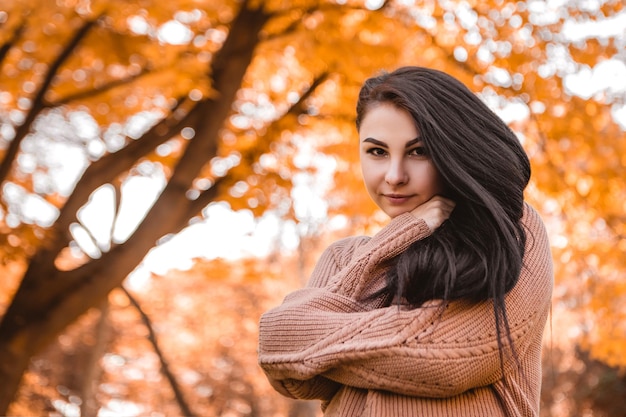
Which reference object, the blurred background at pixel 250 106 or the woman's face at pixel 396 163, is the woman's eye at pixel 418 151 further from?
the blurred background at pixel 250 106

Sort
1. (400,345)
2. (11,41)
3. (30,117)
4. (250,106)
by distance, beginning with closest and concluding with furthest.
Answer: (400,345), (11,41), (30,117), (250,106)

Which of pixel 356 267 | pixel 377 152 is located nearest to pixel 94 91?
pixel 377 152

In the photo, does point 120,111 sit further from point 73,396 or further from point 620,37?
point 73,396

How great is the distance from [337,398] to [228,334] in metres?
13.1

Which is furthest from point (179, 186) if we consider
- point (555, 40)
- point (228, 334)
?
point (228, 334)

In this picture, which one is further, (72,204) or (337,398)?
(72,204)

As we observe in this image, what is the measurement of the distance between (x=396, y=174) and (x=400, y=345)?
1.33ft

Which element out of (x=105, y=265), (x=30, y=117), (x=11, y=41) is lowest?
(x=105, y=265)

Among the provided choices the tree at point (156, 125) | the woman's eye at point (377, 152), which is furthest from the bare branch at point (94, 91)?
the woman's eye at point (377, 152)

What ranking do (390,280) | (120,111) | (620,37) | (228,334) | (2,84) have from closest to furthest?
(390,280), (620,37), (2,84), (120,111), (228,334)

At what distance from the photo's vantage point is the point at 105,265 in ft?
14.3

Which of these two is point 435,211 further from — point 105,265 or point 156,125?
point 156,125

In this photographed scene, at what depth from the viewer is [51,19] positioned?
12.1ft

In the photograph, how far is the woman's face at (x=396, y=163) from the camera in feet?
5.51
